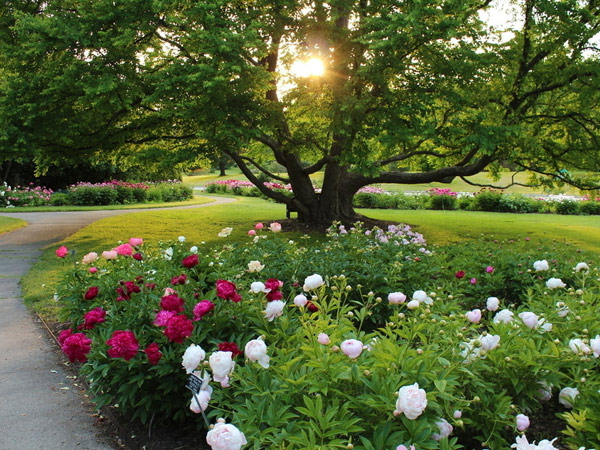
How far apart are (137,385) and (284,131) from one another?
924cm

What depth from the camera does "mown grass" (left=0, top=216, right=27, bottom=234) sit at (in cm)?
1215

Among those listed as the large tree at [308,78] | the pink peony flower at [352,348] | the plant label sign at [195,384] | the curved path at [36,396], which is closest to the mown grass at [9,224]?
the large tree at [308,78]

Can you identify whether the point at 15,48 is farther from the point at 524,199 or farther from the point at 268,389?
the point at 524,199

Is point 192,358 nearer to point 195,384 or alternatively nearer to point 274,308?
point 195,384

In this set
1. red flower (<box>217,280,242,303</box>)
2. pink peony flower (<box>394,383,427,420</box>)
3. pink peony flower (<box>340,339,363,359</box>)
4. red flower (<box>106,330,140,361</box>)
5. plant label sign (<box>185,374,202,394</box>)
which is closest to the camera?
pink peony flower (<box>394,383,427,420</box>)

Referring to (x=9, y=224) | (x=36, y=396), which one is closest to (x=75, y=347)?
(x=36, y=396)

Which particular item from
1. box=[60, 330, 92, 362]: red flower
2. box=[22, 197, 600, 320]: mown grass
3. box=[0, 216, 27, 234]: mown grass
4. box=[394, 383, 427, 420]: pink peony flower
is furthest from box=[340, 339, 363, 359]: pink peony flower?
box=[0, 216, 27, 234]: mown grass

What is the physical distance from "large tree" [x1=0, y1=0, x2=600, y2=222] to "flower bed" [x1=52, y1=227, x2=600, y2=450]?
5443 millimetres

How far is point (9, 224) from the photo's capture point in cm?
1297

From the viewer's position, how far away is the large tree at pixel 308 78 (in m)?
8.68

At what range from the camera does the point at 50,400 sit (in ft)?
11.0

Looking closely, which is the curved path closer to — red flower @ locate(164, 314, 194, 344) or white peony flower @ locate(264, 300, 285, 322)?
red flower @ locate(164, 314, 194, 344)

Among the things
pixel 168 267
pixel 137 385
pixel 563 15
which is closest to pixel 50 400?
pixel 137 385

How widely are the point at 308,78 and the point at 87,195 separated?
1421cm
